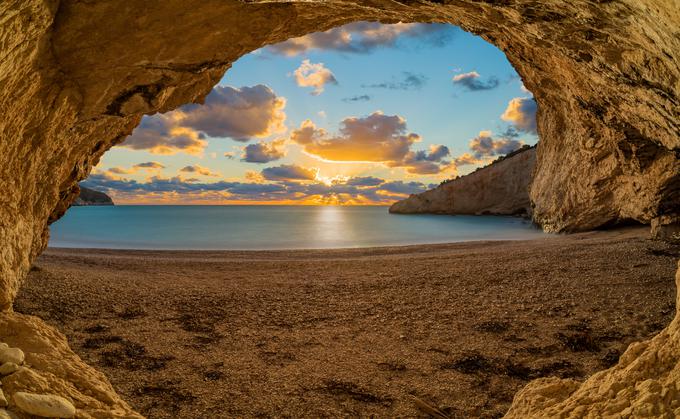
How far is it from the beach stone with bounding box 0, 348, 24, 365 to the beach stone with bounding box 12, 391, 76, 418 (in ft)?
1.41

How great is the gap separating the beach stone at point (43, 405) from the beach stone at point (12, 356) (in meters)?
0.43

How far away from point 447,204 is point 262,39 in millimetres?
52682

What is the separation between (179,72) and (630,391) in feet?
19.3

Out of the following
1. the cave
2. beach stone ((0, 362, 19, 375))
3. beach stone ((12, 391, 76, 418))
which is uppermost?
the cave

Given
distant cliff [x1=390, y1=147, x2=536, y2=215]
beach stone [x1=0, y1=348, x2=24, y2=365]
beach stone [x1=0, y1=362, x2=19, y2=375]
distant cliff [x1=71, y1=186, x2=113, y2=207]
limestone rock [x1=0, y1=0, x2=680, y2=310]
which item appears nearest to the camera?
beach stone [x1=0, y1=362, x2=19, y2=375]

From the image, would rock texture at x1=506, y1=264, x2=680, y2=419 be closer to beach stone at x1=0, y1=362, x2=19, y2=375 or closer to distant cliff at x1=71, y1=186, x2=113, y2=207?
beach stone at x1=0, y1=362, x2=19, y2=375

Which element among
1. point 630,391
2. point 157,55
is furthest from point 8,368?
point 630,391

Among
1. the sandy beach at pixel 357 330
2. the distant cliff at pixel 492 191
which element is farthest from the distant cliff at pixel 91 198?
the sandy beach at pixel 357 330

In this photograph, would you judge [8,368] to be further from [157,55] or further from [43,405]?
[157,55]

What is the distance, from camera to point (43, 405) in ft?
7.97

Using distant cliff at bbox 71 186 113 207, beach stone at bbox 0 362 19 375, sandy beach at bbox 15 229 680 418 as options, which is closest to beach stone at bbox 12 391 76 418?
beach stone at bbox 0 362 19 375

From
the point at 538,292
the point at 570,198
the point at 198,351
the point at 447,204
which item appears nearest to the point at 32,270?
the point at 198,351

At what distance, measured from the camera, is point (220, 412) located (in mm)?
4109

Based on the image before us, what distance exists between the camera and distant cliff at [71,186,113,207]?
5763 inches
